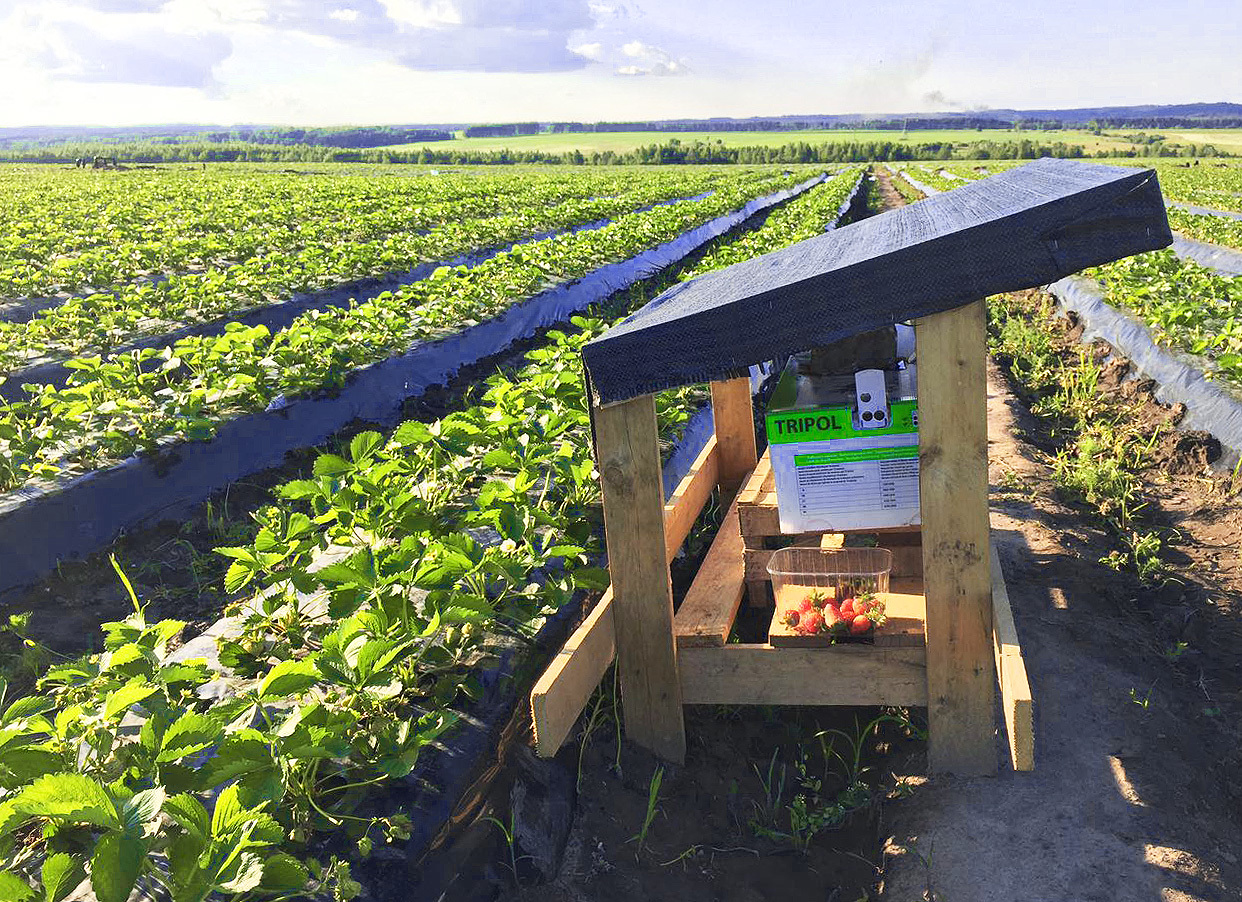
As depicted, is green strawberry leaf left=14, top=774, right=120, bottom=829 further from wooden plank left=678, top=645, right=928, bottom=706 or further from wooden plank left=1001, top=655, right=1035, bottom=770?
wooden plank left=1001, top=655, right=1035, bottom=770

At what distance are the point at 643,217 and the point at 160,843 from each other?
18.2 m

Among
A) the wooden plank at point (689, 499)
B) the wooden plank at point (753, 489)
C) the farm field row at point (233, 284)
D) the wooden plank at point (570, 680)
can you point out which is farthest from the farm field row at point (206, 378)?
the wooden plank at point (570, 680)

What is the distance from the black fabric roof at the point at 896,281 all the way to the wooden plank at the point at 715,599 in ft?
3.07

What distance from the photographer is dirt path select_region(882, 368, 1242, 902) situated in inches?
106

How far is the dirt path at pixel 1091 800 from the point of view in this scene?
2689mm

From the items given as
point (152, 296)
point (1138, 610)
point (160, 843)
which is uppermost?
point (152, 296)

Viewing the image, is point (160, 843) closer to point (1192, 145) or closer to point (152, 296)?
point (152, 296)

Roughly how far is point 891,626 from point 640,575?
0.84m

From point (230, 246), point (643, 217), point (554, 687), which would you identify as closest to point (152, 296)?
point (230, 246)

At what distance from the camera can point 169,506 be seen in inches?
231

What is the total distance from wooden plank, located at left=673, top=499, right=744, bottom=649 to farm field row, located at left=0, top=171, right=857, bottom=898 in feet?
1.20

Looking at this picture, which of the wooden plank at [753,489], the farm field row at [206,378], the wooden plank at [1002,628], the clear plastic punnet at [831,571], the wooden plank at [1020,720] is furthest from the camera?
the farm field row at [206,378]

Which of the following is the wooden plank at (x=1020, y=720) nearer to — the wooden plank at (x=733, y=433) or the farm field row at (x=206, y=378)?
the wooden plank at (x=733, y=433)

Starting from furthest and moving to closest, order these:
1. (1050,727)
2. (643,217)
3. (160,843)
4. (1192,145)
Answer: (1192,145)
(643,217)
(1050,727)
(160,843)
